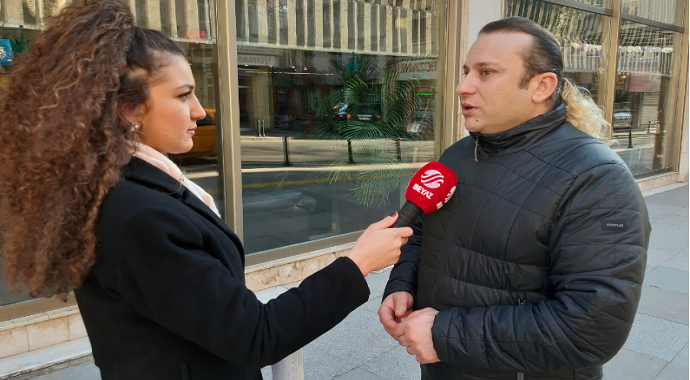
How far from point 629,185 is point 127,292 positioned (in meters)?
1.47

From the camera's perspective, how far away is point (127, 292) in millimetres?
1268

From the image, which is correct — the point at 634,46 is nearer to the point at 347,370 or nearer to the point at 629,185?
the point at 347,370

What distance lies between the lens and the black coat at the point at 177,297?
4.08 feet

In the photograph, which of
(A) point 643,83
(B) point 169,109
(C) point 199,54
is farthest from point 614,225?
(A) point 643,83

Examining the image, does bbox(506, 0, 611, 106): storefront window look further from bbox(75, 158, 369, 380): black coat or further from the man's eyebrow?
bbox(75, 158, 369, 380): black coat

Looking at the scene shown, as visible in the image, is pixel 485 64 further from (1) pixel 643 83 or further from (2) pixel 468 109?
(1) pixel 643 83

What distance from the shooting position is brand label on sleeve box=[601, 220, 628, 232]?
58.3 inches

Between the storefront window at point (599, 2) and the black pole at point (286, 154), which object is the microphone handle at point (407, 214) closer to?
the black pole at point (286, 154)

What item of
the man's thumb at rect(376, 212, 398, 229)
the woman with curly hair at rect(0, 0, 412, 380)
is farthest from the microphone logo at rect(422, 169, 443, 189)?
the woman with curly hair at rect(0, 0, 412, 380)

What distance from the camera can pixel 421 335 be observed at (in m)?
1.66

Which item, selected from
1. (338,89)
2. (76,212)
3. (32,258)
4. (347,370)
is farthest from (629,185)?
(338,89)

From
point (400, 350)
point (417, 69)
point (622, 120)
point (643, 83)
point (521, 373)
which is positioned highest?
point (417, 69)

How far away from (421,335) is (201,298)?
76 centimetres

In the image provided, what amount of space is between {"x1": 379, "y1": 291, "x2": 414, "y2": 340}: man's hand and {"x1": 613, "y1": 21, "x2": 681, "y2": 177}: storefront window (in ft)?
31.6
